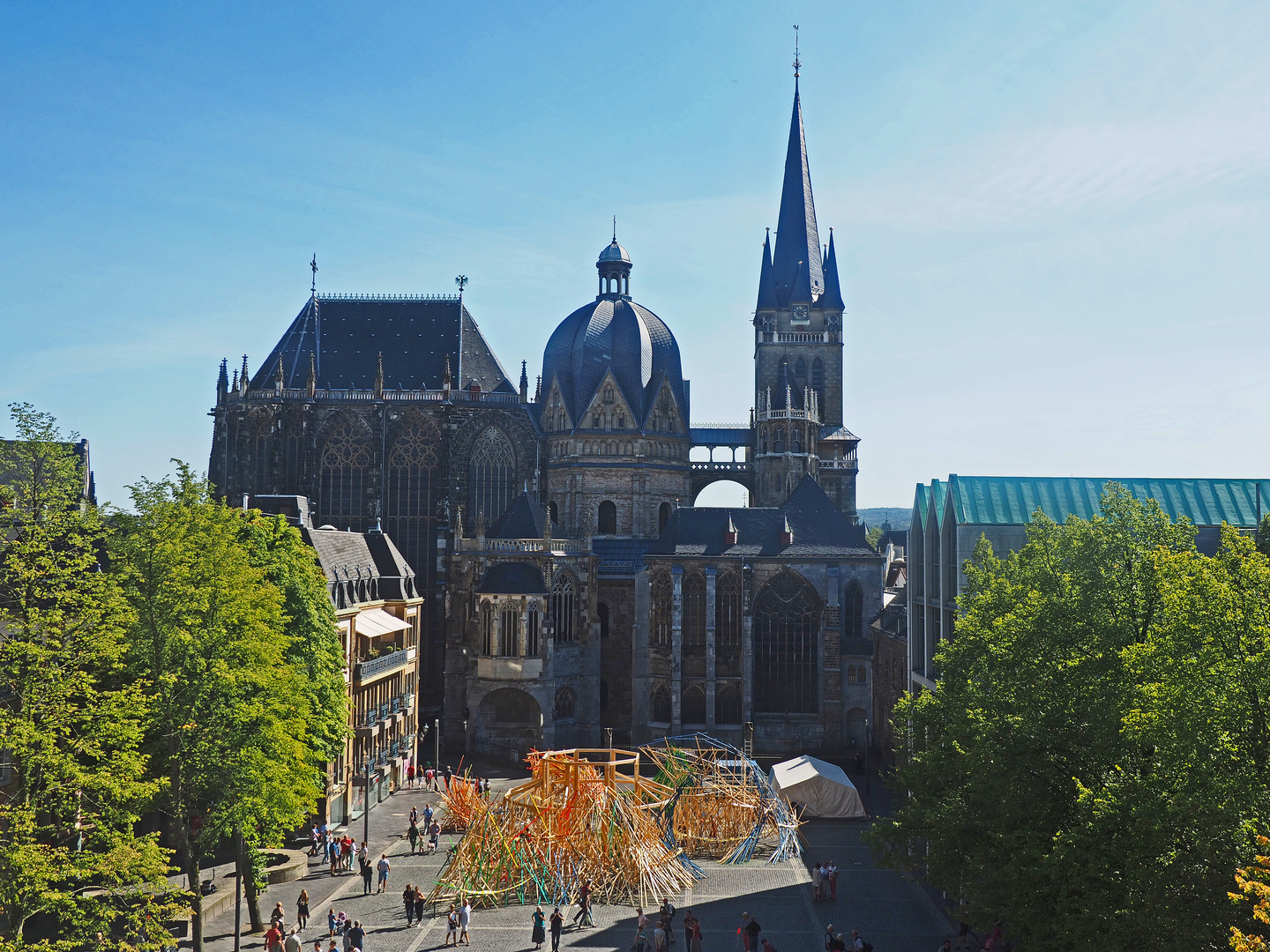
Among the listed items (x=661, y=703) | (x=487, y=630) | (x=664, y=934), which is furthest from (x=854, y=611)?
(x=664, y=934)

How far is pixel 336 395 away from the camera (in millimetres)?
79250

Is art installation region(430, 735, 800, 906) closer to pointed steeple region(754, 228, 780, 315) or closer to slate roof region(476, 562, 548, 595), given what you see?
slate roof region(476, 562, 548, 595)

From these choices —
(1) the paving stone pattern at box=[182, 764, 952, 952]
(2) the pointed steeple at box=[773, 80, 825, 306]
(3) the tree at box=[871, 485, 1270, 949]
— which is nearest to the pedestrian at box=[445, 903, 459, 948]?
(1) the paving stone pattern at box=[182, 764, 952, 952]

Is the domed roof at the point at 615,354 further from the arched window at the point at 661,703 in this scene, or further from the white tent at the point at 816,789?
the white tent at the point at 816,789

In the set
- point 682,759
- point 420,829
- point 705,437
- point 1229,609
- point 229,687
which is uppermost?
point 705,437

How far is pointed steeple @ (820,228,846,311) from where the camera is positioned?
91438 millimetres

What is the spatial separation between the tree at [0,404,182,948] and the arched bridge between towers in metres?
60.9

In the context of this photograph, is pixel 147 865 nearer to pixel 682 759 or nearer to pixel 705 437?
pixel 682 759

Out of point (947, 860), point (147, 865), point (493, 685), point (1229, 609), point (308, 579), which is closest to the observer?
point (1229, 609)

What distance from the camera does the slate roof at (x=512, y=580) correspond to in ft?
224

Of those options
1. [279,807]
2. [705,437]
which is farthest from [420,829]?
[705,437]

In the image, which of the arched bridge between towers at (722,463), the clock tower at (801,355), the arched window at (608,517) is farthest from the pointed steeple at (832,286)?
the arched window at (608,517)

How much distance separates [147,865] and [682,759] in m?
26.6

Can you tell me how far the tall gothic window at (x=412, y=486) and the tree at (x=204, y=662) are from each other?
4619cm
